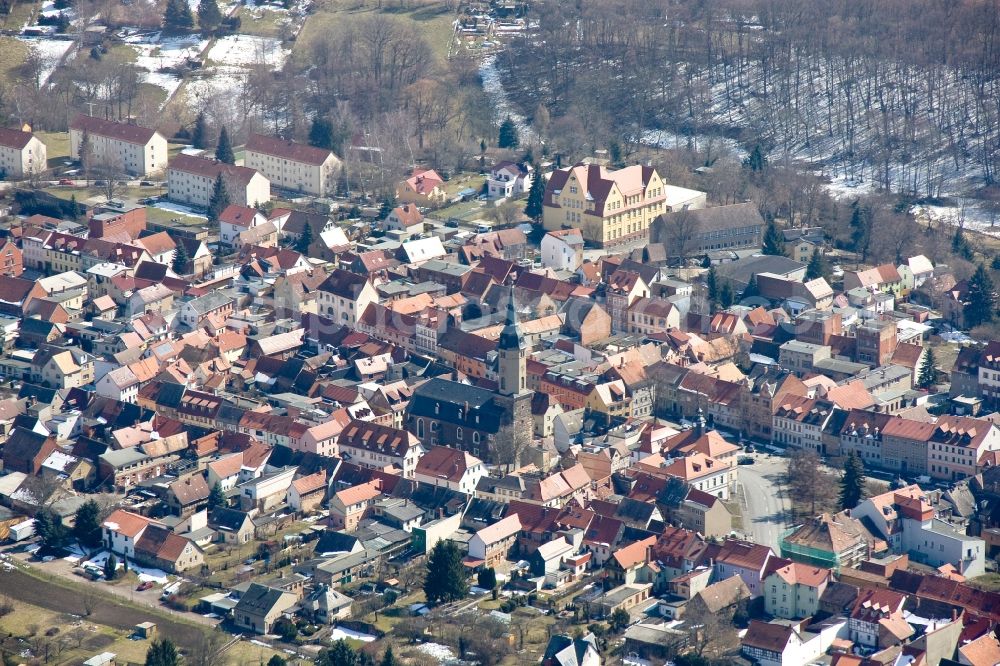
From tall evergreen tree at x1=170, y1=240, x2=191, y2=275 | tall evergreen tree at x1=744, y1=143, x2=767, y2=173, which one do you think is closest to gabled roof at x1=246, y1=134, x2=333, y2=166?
tall evergreen tree at x1=170, y1=240, x2=191, y2=275

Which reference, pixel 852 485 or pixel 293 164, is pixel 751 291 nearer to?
pixel 852 485

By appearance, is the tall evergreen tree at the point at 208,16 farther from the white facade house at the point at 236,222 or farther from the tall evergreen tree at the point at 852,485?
the tall evergreen tree at the point at 852,485

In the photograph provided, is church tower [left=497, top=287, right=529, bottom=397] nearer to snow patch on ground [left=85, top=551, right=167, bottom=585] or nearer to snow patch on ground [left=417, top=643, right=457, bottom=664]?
snow patch on ground [left=85, top=551, right=167, bottom=585]

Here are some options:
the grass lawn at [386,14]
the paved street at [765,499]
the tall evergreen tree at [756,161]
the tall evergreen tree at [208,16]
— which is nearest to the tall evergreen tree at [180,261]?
the tall evergreen tree at [756,161]

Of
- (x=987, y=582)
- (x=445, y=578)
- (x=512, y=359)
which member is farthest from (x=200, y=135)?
(x=987, y=582)

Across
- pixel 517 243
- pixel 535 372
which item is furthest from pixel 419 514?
pixel 517 243

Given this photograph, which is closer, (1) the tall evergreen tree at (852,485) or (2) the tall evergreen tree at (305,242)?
(1) the tall evergreen tree at (852,485)
